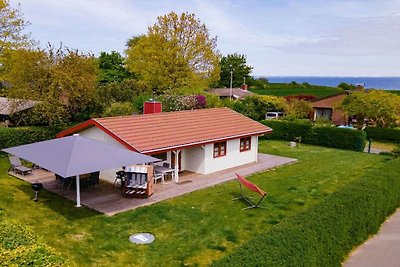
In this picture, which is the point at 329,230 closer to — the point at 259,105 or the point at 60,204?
the point at 60,204

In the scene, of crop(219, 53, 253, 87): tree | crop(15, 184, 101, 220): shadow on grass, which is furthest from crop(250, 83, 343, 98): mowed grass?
crop(15, 184, 101, 220): shadow on grass

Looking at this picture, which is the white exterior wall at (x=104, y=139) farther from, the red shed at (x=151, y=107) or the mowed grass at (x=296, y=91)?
the mowed grass at (x=296, y=91)

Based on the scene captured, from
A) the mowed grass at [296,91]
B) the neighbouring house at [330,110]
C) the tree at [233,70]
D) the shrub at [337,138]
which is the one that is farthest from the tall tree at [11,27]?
the tree at [233,70]

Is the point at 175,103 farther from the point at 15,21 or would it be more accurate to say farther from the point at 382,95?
the point at 382,95

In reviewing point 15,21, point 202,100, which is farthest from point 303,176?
point 15,21

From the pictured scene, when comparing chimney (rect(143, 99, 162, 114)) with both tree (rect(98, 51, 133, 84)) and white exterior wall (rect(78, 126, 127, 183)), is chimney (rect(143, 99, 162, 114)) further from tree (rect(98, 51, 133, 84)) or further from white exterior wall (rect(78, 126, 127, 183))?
tree (rect(98, 51, 133, 84))

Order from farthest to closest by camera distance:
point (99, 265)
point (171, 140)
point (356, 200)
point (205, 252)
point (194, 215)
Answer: point (171, 140)
point (194, 215)
point (356, 200)
point (205, 252)
point (99, 265)
